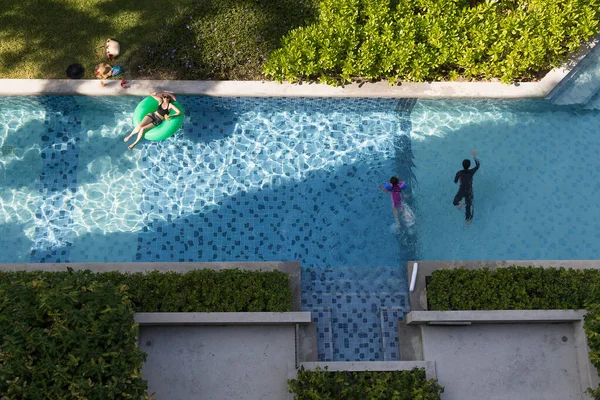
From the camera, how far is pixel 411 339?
37.9ft

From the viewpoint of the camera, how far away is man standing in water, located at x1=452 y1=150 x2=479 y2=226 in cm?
1301

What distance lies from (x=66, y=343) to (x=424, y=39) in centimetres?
908

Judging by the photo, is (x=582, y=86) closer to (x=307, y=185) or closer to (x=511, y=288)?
(x=511, y=288)

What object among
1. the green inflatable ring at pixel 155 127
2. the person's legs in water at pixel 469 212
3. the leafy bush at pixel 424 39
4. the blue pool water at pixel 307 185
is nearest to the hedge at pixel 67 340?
the blue pool water at pixel 307 185

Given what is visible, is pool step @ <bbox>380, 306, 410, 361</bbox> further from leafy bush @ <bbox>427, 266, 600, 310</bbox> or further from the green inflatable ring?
the green inflatable ring

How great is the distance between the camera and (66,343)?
9008 millimetres

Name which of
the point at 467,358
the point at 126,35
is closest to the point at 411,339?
the point at 467,358

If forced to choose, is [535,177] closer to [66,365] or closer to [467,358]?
[467,358]

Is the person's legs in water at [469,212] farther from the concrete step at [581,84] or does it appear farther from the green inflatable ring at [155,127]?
the green inflatable ring at [155,127]

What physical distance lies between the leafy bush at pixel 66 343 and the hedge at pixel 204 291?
1252 millimetres

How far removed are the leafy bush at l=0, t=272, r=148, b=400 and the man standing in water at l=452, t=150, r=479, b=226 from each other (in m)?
6.73

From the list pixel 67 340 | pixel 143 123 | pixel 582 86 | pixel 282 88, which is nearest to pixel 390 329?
pixel 282 88

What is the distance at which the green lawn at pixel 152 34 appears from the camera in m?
14.1

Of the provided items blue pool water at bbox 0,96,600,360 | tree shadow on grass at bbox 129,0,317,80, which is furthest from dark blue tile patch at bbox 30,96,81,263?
tree shadow on grass at bbox 129,0,317,80
